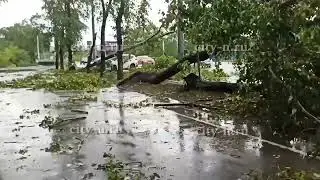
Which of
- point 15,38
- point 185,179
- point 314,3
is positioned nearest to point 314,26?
point 314,3

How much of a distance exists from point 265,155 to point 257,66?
2564 mm

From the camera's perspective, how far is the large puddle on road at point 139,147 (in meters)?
6.64

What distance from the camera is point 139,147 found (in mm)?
8164

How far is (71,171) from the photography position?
6590mm

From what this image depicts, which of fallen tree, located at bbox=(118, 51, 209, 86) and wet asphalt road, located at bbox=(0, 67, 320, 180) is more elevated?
fallen tree, located at bbox=(118, 51, 209, 86)

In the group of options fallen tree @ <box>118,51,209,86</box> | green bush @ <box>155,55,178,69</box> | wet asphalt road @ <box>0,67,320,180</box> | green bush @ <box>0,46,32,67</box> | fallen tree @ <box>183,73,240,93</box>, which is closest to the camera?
wet asphalt road @ <box>0,67,320,180</box>

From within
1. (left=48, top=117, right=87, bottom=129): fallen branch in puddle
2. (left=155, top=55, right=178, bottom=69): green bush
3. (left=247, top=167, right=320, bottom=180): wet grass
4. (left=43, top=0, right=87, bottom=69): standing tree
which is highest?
(left=43, top=0, right=87, bottom=69): standing tree

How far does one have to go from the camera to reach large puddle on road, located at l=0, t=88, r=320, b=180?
664cm

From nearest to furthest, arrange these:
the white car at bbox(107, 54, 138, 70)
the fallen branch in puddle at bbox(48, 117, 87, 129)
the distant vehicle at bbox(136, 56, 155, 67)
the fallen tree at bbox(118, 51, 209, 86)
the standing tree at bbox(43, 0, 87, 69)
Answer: the fallen branch in puddle at bbox(48, 117, 87, 129)
the fallen tree at bbox(118, 51, 209, 86)
the standing tree at bbox(43, 0, 87, 69)
the white car at bbox(107, 54, 138, 70)
the distant vehicle at bbox(136, 56, 155, 67)

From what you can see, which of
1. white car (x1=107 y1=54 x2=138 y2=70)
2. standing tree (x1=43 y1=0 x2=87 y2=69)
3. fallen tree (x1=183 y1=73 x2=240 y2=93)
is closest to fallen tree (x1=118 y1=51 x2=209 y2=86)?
fallen tree (x1=183 y1=73 x2=240 y2=93)

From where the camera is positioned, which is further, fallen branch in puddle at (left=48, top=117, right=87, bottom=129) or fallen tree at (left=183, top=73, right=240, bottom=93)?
fallen tree at (left=183, top=73, right=240, bottom=93)

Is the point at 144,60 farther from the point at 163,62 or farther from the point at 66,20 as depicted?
the point at 163,62

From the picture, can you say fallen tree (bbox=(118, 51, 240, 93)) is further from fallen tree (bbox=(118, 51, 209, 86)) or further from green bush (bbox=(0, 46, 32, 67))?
green bush (bbox=(0, 46, 32, 67))

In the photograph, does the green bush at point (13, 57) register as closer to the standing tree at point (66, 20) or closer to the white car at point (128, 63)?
the standing tree at point (66, 20)
